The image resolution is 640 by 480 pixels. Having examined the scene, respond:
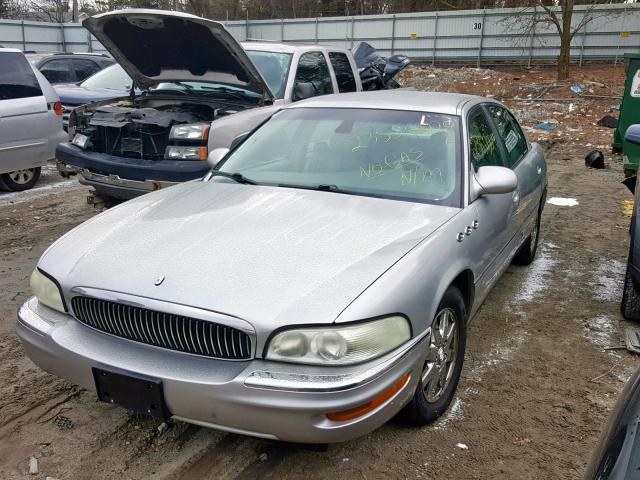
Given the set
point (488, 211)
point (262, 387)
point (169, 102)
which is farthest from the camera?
point (169, 102)

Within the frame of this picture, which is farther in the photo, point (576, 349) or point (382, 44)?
point (382, 44)

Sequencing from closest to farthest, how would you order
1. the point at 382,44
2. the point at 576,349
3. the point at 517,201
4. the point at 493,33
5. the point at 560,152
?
the point at 576,349 → the point at 517,201 → the point at 560,152 → the point at 493,33 → the point at 382,44

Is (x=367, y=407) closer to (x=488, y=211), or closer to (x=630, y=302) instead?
(x=488, y=211)

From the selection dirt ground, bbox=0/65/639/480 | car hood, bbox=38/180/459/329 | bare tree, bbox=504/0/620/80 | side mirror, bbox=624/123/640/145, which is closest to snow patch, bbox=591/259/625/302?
dirt ground, bbox=0/65/639/480

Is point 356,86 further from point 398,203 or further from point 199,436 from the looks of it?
point 199,436

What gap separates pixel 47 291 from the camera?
277 centimetres

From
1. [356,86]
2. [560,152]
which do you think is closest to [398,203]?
[356,86]

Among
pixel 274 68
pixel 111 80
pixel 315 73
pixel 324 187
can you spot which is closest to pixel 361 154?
pixel 324 187

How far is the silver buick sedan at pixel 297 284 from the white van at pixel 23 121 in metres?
4.56

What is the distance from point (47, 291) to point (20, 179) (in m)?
5.86

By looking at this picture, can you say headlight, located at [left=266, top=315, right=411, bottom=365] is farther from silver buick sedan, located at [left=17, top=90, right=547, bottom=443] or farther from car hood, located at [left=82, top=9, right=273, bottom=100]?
Result: car hood, located at [left=82, top=9, right=273, bottom=100]

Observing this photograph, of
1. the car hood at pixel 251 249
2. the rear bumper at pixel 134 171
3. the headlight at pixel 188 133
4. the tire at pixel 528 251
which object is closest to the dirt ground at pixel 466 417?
the tire at pixel 528 251

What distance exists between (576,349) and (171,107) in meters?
4.34

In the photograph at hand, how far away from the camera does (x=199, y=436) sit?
2.91 meters
